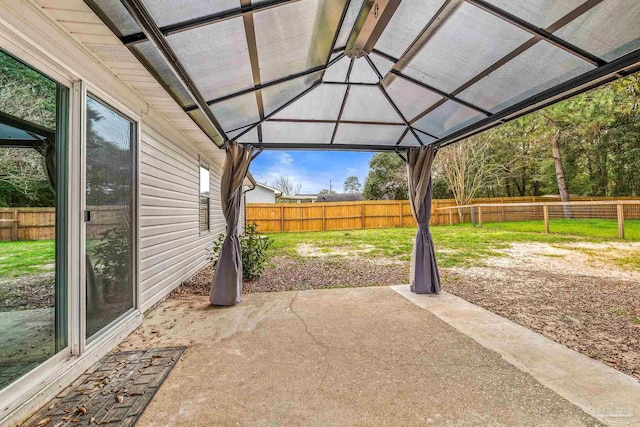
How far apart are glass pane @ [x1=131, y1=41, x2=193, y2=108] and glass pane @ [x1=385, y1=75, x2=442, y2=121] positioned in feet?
6.72

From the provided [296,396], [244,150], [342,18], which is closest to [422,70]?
[342,18]

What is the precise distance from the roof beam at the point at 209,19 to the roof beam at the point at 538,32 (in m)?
1.27

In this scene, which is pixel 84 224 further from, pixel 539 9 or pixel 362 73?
pixel 539 9

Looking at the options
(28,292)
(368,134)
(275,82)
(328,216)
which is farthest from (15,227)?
(328,216)

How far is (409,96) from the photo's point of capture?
10.1ft

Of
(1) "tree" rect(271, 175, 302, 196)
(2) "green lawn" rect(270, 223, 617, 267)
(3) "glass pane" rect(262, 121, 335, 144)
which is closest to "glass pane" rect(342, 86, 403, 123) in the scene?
(3) "glass pane" rect(262, 121, 335, 144)

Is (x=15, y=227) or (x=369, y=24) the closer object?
(x=15, y=227)

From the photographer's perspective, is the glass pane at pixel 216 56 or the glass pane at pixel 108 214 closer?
the glass pane at pixel 216 56

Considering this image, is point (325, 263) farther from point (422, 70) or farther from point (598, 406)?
point (598, 406)

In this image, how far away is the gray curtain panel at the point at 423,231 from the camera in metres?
3.92

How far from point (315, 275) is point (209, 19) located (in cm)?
421

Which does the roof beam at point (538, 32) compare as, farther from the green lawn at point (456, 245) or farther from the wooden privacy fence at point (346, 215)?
the wooden privacy fence at point (346, 215)

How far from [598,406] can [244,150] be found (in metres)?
3.94

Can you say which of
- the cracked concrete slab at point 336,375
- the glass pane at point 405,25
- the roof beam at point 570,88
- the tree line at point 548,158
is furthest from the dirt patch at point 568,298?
the tree line at point 548,158
